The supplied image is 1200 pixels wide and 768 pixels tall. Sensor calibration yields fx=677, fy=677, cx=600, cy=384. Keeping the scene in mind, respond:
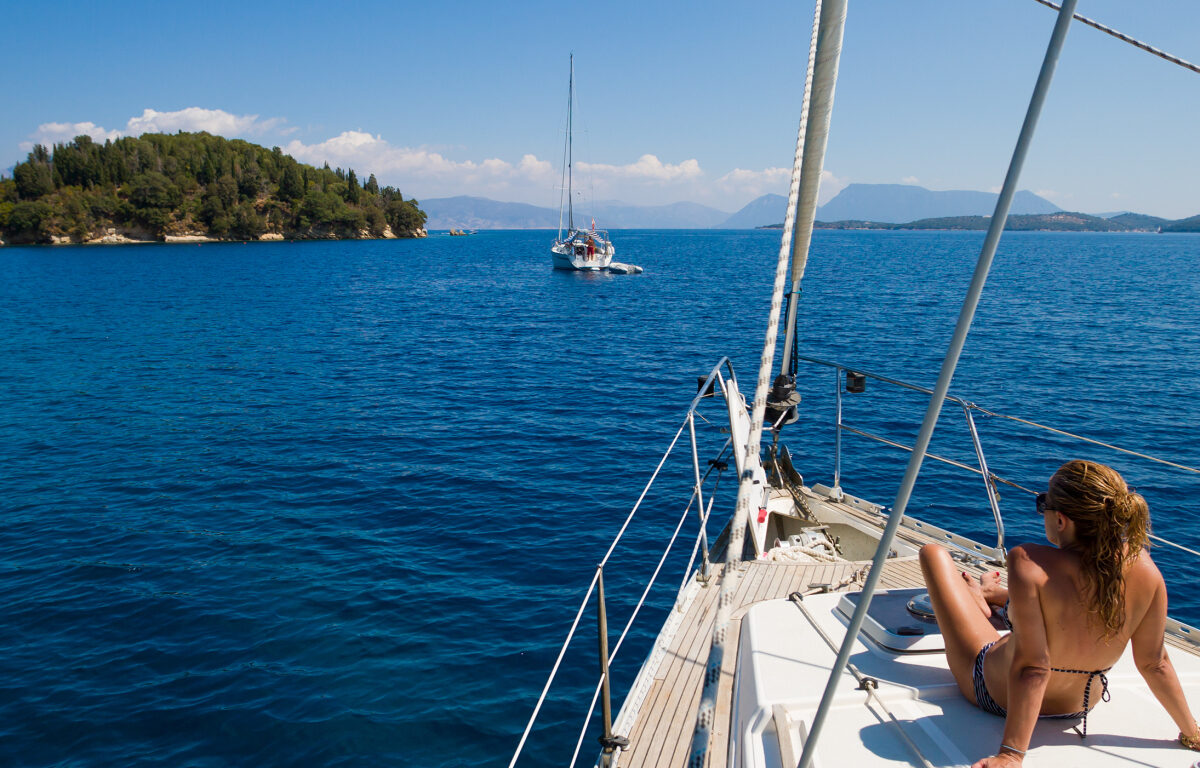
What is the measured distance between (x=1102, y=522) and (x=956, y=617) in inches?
38.7

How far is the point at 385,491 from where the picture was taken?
14711 mm

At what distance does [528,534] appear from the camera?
42.0ft

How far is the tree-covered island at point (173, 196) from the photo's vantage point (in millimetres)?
117125

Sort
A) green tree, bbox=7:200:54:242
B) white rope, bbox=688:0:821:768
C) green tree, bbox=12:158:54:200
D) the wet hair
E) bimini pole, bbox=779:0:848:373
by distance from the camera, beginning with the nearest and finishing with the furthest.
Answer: white rope, bbox=688:0:821:768
the wet hair
bimini pole, bbox=779:0:848:373
green tree, bbox=7:200:54:242
green tree, bbox=12:158:54:200

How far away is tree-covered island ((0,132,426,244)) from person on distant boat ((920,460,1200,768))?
482 feet

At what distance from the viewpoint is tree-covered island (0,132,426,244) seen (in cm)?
11712

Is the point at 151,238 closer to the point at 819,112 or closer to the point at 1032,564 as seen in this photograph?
the point at 819,112

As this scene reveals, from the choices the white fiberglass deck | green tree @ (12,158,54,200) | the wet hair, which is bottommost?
the white fiberglass deck

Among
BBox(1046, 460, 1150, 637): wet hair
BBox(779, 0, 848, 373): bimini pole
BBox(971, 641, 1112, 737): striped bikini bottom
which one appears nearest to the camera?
BBox(1046, 460, 1150, 637): wet hair

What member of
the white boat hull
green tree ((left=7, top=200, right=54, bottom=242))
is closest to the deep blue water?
the white boat hull

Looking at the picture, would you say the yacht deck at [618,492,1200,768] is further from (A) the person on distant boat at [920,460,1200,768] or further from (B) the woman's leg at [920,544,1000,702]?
(A) the person on distant boat at [920,460,1200,768]

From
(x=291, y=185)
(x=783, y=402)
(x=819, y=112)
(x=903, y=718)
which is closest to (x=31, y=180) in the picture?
(x=291, y=185)

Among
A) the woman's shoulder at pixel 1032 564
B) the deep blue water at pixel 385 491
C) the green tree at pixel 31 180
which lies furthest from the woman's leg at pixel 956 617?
the green tree at pixel 31 180

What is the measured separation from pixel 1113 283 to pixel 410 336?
5825cm
